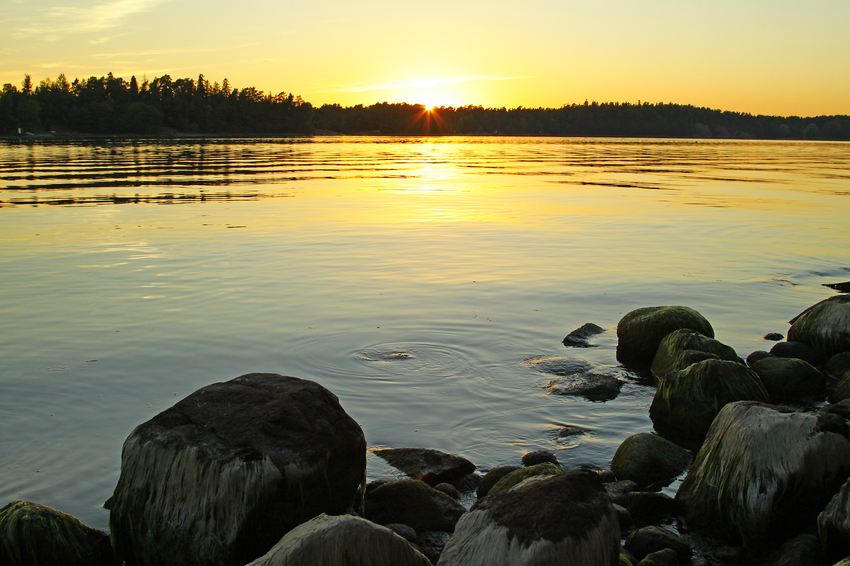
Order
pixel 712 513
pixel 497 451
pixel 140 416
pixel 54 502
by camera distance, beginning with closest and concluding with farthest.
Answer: pixel 712 513, pixel 54 502, pixel 497 451, pixel 140 416

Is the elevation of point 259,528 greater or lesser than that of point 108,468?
greater

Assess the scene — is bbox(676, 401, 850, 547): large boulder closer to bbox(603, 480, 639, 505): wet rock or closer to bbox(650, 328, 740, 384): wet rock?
bbox(603, 480, 639, 505): wet rock

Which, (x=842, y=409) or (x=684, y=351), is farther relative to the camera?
(x=684, y=351)

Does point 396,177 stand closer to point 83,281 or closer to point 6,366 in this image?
point 83,281

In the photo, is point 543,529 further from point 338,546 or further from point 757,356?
point 757,356

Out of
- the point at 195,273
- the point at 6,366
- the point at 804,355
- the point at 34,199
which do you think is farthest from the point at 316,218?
the point at 804,355

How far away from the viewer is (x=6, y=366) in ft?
27.1

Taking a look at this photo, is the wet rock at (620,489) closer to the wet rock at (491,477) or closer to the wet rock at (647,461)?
the wet rock at (647,461)

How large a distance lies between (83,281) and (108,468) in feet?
25.2

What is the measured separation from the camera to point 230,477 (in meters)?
4.26

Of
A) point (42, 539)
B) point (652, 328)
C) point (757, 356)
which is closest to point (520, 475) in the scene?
point (42, 539)

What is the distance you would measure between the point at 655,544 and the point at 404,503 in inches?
71.0

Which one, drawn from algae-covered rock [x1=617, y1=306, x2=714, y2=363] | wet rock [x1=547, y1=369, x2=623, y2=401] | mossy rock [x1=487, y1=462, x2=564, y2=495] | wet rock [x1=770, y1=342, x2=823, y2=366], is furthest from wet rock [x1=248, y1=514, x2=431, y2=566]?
wet rock [x1=770, y1=342, x2=823, y2=366]

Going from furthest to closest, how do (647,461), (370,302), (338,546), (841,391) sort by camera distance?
1. (370,302)
2. (841,391)
3. (647,461)
4. (338,546)
